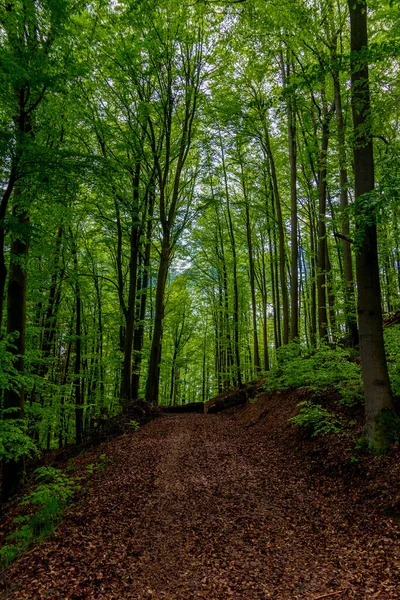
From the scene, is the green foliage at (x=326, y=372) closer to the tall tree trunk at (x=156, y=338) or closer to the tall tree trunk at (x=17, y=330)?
the tall tree trunk at (x=156, y=338)

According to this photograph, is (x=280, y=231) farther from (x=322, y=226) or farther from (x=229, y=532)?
(x=229, y=532)

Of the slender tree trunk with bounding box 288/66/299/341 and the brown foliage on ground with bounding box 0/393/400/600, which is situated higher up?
the slender tree trunk with bounding box 288/66/299/341

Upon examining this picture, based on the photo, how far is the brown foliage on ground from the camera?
302 cm

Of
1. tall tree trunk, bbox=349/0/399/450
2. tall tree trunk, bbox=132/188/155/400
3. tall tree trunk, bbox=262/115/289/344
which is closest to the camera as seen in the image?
tall tree trunk, bbox=349/0/399/450

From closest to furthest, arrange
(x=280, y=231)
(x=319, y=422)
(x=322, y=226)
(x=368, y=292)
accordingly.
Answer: (x=368, y=292) → (x=319, y=422) → (x=322, y=226) → (x=280, y=231)

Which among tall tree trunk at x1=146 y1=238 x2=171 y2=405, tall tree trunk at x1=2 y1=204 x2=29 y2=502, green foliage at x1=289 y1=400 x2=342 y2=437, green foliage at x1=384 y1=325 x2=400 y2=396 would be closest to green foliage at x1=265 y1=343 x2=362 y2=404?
green foliage at x1=289 y1=400 x2=342 y2=437

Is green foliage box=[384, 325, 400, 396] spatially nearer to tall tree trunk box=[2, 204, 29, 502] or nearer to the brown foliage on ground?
the brown foliage on ground

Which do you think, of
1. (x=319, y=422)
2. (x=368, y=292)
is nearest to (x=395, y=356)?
(x=319, y=422)

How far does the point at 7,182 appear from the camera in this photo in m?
5.85

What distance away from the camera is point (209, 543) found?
379 cm

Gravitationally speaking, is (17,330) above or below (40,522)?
above

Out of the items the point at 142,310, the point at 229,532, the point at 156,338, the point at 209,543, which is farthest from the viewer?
the point at 142,310

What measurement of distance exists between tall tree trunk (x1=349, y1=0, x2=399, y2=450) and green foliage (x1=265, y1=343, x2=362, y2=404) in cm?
152

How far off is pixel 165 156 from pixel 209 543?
1395 centimetres
